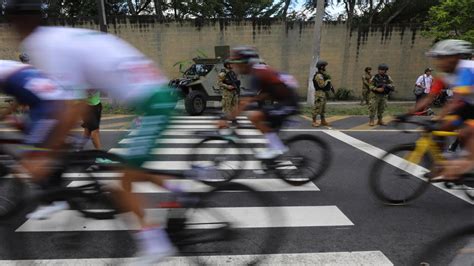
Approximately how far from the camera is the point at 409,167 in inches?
187

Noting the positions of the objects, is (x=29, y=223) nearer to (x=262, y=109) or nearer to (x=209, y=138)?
(x=209, y=138)

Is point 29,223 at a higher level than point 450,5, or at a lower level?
lower

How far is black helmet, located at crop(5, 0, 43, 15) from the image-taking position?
2510 mm

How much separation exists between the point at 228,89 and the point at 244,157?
7048 mm

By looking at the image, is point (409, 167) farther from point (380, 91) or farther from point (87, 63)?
point (380, 91)

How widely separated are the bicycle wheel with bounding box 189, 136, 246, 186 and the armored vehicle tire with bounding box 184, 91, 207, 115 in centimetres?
814

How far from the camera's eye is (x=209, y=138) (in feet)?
17.8

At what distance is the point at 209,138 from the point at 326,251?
7.59ft

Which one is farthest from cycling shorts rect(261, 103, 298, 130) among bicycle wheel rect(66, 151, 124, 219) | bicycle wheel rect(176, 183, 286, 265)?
bicycle wheel rect(66, 151, 124, 219)

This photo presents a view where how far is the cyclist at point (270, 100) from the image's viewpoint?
17.4 feet

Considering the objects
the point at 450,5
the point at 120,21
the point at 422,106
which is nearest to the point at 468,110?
the point at 422,106

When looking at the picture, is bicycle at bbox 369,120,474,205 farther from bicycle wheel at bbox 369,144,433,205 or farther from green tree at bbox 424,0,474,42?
green tree at bbox 424,0,474,42

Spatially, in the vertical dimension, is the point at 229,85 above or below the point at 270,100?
below

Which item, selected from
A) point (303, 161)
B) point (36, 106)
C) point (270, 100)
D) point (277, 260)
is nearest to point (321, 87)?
point (303, 161)
